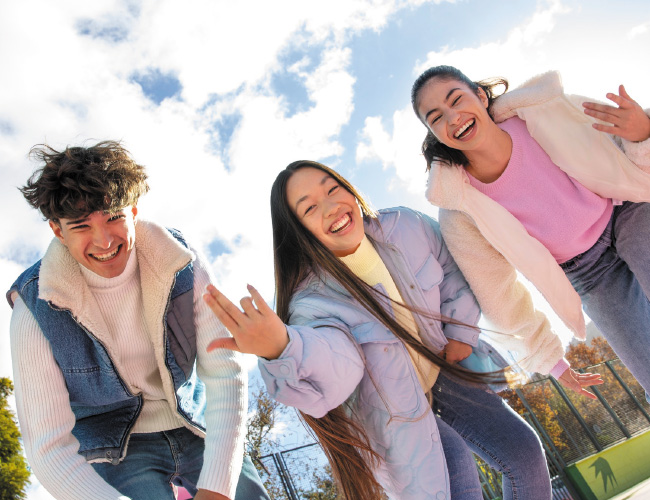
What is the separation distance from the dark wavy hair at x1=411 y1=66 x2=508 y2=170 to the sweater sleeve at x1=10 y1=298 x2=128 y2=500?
2.20 metres

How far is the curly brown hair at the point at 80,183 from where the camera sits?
2.10m

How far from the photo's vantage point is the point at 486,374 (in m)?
2.19

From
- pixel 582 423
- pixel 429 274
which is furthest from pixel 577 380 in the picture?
pixel 582 423

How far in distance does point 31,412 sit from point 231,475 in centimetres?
88

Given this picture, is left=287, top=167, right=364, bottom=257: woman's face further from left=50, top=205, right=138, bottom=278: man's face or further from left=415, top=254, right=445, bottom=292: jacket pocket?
left=50, top=205, right=138, bottom=278: man's face

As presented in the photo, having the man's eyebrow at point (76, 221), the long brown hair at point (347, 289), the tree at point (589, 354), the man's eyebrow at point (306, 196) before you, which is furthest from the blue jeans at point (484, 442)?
the tree at point (589, 354)

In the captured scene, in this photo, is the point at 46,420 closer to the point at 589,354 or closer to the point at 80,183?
the point at 80,183

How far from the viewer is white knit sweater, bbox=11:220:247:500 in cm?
193

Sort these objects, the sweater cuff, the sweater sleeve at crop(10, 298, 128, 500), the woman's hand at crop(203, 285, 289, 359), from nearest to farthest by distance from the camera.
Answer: the woman's hand at crop(203, 285, 289, 359) < the sweater sleeve at crop(10, 298, 128, 500) < the sweater cuff

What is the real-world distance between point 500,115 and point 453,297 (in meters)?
1.09

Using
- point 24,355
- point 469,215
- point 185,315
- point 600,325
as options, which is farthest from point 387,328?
point 24,355

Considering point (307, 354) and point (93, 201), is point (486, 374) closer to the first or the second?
point (307, 354)

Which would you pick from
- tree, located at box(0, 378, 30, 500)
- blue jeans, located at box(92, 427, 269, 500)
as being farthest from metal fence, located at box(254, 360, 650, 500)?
tree, located at box(0, 378, 30, 500)

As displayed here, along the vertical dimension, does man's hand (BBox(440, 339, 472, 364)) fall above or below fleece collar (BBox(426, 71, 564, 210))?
below
